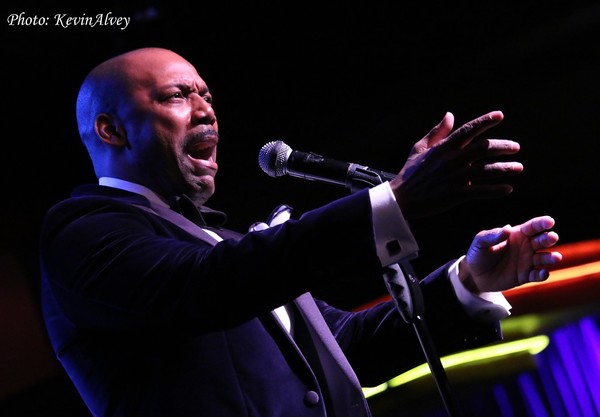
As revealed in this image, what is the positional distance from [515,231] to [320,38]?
219cm

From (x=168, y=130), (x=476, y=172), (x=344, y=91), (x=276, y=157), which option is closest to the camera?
(x=476, y=172)

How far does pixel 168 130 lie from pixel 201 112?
11 cm

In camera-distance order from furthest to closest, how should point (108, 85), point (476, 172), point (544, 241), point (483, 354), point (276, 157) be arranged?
point (483, 354) → point (108, 85) → point (276, 157) → point (544, 241) → point (476, 172)

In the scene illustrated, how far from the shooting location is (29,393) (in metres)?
3.07

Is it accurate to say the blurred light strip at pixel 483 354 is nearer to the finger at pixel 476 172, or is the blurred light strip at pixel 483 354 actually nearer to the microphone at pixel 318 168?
the microphone at pixel 318 168

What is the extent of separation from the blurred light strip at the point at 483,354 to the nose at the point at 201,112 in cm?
172

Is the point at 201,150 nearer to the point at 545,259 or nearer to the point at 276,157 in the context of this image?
the point at 276,157

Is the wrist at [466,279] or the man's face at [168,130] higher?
the man's face at [168,130]

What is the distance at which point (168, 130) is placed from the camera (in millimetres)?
1907

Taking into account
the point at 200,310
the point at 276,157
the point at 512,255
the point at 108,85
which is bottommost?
the point at 512,255

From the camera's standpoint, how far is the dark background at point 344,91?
3.15 m

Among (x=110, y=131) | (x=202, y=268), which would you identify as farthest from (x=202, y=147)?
(x=202, y=268)

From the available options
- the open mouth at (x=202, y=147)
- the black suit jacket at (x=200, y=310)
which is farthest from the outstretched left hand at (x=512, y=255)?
Result: the open mouth at (x=202, y=147)

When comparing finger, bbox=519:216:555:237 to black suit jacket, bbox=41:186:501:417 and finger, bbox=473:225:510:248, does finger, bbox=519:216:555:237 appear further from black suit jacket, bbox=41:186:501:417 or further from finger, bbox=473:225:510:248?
black suit jacket, bbox=41:186:501:417
